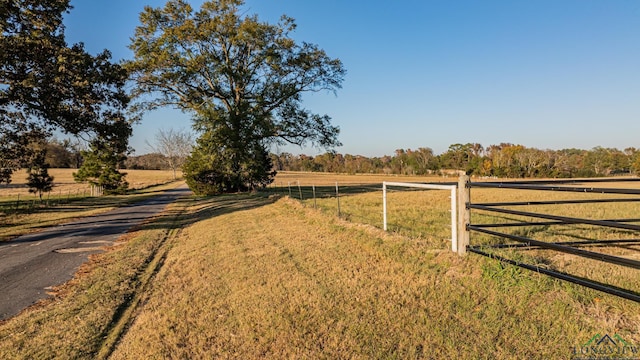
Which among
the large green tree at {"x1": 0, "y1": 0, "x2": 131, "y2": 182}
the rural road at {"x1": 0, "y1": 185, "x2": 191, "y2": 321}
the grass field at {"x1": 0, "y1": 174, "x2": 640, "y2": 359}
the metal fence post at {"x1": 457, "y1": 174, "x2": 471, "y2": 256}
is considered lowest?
the rural road at {"x1": 0, "y1": 185, "x2": 191, "y2": 321}

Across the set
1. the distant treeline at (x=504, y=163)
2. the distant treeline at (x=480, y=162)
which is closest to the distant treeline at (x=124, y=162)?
the distant treeline at (x=480, y=162)

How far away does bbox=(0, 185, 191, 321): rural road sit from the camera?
5430mm

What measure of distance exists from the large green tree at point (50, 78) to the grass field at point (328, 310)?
10.8m

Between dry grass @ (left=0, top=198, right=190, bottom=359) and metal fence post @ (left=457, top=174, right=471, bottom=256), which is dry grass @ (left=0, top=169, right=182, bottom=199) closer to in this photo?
dry grass @ (left=0, top=198, right=190, bottom=359)

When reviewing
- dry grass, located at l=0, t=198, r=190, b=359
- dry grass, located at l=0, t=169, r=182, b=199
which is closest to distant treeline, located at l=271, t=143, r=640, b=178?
dry grass, located at l=0, t=169, r=182, b=199

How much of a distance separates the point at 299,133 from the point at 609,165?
291 feet

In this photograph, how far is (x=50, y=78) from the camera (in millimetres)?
13414

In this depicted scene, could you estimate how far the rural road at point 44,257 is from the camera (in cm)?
543

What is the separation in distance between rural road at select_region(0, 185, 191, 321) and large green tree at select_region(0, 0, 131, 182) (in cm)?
499

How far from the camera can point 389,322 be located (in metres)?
3.71

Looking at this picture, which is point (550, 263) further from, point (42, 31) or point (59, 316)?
→ point (42, 31)

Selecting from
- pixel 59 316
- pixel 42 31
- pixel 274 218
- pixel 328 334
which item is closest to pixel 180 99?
pixel 42 31

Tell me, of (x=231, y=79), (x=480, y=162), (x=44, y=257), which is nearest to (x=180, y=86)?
(x=231, y=79)

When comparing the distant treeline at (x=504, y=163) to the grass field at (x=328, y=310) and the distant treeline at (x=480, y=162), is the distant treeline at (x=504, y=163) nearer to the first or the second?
the distant treeline at (x=480, y=162)
